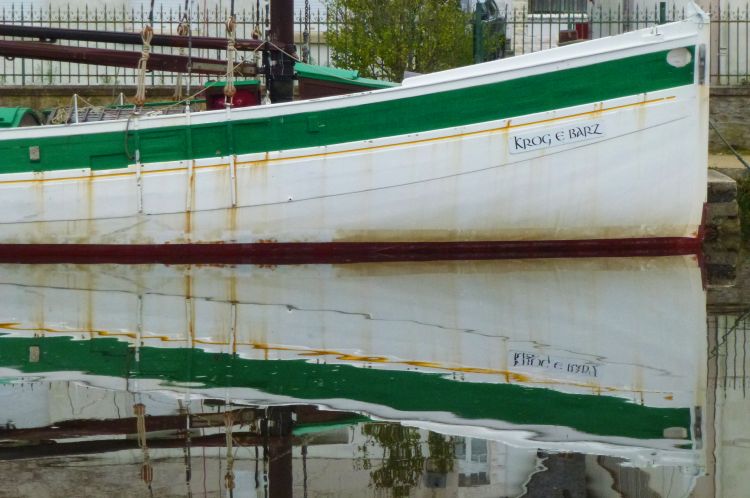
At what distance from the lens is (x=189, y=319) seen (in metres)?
11.3

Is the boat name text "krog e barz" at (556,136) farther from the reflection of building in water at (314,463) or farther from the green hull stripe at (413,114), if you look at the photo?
the reflection of building in water at (314,463)

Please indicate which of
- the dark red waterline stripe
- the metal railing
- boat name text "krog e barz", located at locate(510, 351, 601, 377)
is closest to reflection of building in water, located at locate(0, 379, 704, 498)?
boat name text "krog e barz", located at locate(510, 351, 601, 377)

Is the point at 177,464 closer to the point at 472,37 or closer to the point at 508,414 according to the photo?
the point at 508,414

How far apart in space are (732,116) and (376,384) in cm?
1114

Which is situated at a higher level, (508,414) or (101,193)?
(101,193)

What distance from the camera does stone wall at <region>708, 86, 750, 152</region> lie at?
18.7 m

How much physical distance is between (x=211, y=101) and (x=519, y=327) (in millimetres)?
5646

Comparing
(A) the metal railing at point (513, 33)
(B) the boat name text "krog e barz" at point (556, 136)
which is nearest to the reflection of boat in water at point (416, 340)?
(B) the boat name text "krog e barz" at point (556, 136)

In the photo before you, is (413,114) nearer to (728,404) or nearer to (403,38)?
(403,38)

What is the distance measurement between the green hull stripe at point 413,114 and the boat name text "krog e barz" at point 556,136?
228mm

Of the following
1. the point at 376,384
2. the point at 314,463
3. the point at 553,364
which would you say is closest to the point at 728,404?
the point at 553,364

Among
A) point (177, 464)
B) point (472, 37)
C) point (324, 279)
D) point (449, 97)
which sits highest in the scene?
point (472, 37)

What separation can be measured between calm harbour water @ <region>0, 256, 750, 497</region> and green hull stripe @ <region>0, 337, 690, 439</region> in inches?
1.0

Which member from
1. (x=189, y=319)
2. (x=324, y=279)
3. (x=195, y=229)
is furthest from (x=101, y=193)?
(x=189, y=319)
